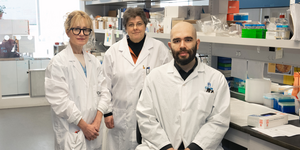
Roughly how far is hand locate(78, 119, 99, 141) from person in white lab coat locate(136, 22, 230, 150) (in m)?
0.41

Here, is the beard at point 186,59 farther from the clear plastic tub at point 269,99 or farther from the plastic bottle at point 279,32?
the clear plastic tub at point 269,99

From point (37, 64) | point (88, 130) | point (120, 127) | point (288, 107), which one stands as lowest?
point (120, 127)

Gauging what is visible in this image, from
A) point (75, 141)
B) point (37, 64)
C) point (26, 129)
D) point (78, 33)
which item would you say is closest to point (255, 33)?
point (78, 33)

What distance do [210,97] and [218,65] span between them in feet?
4.34

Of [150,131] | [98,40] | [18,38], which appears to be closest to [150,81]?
[150,131]

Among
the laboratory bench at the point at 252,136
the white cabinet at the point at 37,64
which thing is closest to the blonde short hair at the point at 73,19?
the laboratory bench at the point at 252,136

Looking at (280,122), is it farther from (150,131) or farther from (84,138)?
(84,138)

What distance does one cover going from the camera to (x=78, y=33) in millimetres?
2041

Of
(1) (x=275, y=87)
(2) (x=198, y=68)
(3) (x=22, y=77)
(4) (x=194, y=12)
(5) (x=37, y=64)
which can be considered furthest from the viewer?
(5) (x=37, y=64)

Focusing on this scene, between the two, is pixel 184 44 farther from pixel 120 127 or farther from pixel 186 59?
pixel 120 127

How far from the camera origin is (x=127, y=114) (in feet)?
7.98

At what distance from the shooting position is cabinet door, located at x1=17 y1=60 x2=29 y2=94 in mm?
5676

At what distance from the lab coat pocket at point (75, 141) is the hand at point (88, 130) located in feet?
0.11

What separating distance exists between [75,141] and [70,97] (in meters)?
0.31
